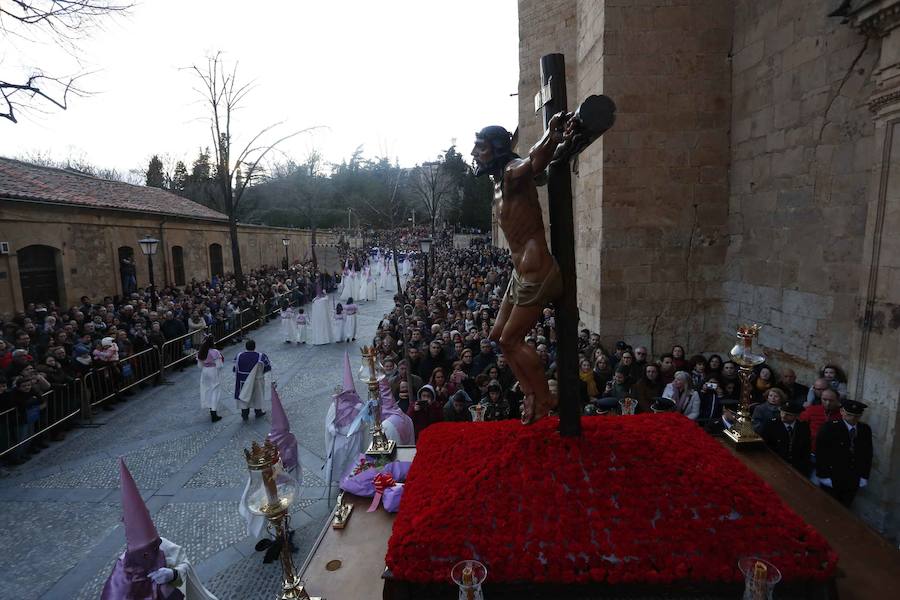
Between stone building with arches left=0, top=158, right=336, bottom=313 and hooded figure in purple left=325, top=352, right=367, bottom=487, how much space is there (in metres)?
Result: 13.3

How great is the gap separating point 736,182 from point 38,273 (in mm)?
19639

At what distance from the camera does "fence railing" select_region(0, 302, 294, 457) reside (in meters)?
7.56

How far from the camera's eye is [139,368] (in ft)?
36.3

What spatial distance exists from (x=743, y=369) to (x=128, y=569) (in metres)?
5.18

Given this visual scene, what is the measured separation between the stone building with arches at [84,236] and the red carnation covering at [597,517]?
1645cm

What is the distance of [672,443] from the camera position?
11.5ft

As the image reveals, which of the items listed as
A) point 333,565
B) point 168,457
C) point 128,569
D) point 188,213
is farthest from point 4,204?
point 333,565

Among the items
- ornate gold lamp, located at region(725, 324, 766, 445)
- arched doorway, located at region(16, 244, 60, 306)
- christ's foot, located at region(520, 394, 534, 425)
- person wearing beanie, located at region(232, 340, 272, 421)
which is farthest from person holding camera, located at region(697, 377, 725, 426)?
arched doorway, located at region(16, 244, 60, 306)

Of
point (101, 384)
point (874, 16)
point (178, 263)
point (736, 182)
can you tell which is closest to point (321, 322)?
point (101, 384)

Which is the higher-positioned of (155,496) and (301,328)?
(301,328)

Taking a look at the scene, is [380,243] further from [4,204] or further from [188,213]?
[4,204]

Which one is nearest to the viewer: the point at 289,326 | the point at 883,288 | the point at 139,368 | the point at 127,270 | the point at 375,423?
the point at 375,423

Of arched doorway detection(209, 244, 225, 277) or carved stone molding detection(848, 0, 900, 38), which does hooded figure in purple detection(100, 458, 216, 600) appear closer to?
carved stone molding detection(848, 0, 900, 38)

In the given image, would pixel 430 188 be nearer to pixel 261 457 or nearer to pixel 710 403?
pixel 710 403
